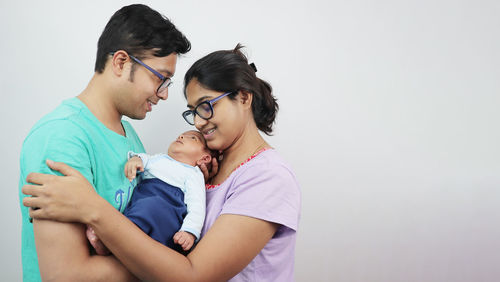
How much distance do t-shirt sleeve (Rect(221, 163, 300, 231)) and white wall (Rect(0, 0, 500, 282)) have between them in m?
1.34

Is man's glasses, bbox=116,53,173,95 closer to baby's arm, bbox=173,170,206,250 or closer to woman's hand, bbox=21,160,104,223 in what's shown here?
baby's arm, bbox=173,170,206,250

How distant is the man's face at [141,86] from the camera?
1.82m

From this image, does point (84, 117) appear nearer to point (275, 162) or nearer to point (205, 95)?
point (205, 95)

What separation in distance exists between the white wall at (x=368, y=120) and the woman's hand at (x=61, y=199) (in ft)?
5.41

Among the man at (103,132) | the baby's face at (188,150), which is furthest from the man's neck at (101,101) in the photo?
the baby's face at (188,150)

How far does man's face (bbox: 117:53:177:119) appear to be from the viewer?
182 cm

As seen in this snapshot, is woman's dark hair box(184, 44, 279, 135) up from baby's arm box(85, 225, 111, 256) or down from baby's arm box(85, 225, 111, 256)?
up

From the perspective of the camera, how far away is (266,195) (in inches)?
64.5

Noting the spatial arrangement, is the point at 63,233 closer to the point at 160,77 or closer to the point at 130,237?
the point at 130,237

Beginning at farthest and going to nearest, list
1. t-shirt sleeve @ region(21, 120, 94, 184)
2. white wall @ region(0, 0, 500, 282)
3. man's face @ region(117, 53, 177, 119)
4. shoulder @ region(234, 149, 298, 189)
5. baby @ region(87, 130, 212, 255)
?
white wall @ region(0, 0, 500, 282) → man's face @ region(117, 53, 177, 119) → shoulder @ region(234, 149, 298, 189) → baby @ region(87, 130, 212, 255) → t-shirt sleeve @ region(21, 120, 94, 184)

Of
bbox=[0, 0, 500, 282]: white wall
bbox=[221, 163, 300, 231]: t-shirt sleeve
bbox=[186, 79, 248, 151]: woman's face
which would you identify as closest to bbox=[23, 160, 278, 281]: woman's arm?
bbox=[221, 163, 300, 231]: t-shirt sleeve

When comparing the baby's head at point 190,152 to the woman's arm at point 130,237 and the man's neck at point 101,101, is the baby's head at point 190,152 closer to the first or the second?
the man's neck at point 101,101

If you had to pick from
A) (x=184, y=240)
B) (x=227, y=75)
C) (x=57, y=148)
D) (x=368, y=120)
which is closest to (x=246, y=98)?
(x=227, y=75)

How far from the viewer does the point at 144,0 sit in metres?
2.87
